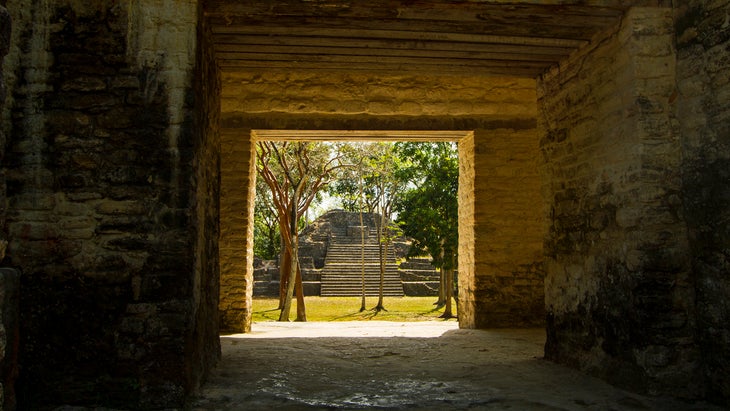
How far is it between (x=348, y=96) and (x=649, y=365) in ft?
14.4

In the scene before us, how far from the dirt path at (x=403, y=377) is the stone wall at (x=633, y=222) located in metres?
0.25

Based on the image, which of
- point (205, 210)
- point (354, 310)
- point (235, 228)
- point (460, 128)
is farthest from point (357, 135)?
point (354, 310)

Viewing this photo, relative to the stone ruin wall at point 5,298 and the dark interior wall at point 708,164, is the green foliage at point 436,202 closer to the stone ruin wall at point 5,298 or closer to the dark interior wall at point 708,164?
the dark interior wall at point 708,164

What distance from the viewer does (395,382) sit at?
4270 millimetres

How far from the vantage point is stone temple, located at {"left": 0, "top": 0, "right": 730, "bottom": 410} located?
3.39 meters

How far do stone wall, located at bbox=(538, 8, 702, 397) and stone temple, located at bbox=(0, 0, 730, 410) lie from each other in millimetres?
13

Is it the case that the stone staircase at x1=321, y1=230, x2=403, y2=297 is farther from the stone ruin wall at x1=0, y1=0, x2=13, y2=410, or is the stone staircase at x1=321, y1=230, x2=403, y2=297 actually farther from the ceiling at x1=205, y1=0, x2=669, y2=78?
the stone ruin wall at x1=0, y1=0, x2=13, y2=410

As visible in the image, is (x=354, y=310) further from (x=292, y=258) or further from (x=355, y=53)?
(x=355, y=53)

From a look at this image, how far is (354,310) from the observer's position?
54.6 ft

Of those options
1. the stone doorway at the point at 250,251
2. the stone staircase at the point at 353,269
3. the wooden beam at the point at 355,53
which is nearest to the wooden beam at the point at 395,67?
the wooden beam at the point at 355,53

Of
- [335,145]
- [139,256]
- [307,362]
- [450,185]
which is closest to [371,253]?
[335,145]

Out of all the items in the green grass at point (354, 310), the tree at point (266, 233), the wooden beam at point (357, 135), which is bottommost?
the green grass at point (354, 310)

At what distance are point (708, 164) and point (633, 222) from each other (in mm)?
564

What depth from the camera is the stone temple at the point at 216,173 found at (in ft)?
11.1
